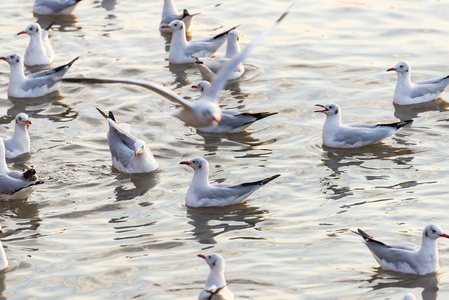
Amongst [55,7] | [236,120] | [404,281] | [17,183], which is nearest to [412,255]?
[404,281]

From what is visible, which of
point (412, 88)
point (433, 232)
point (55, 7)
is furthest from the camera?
point (55, 7)

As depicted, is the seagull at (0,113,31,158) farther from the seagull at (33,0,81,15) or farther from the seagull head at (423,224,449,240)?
the seagull at (33,0,81,15)

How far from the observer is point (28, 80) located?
54.1ft

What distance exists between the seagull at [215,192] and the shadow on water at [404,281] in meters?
2.42

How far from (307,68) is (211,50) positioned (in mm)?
2197

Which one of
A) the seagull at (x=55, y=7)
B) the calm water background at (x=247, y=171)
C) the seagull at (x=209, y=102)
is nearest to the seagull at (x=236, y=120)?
the calm water background at (x=247, y=171)

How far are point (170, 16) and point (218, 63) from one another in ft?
11.2

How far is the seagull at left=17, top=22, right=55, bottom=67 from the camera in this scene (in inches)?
709

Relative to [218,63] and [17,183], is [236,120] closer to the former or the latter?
[218,63]

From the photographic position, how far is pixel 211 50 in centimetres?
1859

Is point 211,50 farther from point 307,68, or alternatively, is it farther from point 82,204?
point 82,204

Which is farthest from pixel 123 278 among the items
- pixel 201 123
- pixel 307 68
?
pixel 307 68

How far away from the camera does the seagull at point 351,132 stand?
45.6 feet

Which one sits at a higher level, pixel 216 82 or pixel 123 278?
pixel 216 82
